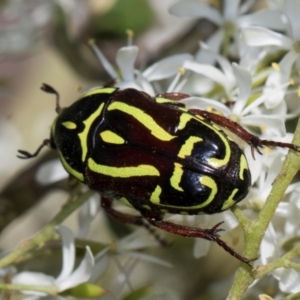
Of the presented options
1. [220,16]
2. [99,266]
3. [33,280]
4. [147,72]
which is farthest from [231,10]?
[33,280]

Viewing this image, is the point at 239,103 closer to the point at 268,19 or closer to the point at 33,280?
the point at 268,19

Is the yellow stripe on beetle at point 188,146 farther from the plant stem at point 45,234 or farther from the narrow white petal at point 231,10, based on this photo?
the narrow white petal at point 231,10

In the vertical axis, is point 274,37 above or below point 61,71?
above

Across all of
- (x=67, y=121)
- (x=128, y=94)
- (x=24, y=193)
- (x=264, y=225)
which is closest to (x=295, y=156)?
(x=264, y=225)

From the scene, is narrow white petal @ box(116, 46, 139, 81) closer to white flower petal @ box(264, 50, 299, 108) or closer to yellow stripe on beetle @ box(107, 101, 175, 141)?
yellow stripe on beetle @ box(107, 101, 175, 141)

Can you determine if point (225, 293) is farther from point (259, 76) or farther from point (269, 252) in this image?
point (259, 76)

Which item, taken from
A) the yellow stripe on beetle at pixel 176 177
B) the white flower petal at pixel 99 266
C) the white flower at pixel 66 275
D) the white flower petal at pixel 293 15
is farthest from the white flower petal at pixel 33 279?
the white flower petal at pixel 293 15
